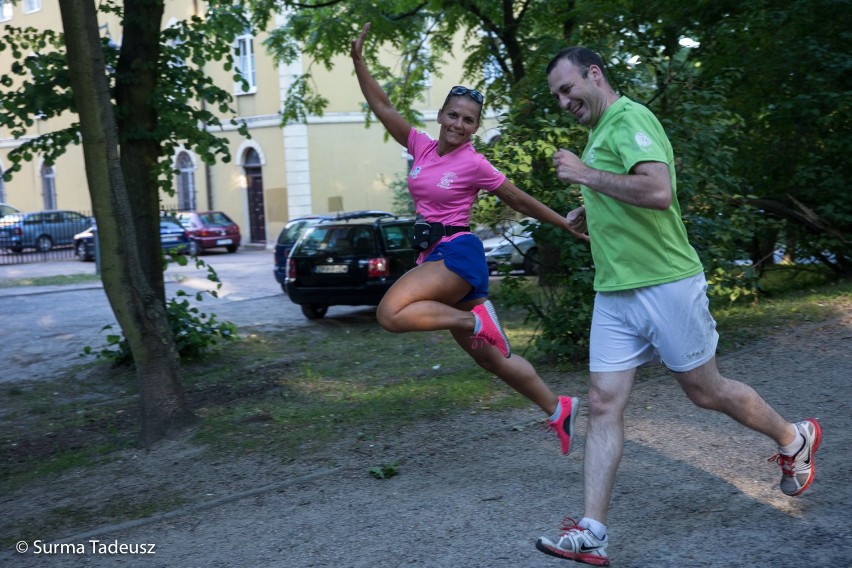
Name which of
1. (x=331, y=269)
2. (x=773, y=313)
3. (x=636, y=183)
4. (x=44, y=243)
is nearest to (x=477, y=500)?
(x=636, y=183)

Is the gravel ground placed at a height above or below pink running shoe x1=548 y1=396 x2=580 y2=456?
below

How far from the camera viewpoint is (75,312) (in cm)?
1700

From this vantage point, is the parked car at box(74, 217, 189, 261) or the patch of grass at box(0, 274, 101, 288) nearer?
the patch of grass at box(0, 274, 101, 288)

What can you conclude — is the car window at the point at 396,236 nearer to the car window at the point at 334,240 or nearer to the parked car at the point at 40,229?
the car window at the point at 334,240

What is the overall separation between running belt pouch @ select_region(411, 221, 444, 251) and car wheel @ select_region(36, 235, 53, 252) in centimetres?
3176

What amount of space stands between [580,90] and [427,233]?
1.42m

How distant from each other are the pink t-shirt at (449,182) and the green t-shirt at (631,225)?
115 centimetres

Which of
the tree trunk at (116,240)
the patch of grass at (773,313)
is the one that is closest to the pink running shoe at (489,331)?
the tree trunk at (116,240)

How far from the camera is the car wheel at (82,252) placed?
31.1m

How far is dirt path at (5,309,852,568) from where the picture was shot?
13.4 ft

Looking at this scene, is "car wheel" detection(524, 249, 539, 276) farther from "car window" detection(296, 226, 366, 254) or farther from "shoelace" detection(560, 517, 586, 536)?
"car window" detection(296, 226, 366, 254)

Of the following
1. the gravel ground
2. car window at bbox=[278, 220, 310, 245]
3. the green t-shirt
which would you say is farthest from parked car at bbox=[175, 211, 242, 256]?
the green t-shirt

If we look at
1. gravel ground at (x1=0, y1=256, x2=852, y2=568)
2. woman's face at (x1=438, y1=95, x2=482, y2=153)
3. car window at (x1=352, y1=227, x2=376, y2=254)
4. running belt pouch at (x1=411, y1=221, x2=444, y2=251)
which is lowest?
gravel ground at (x1=0, y1=256, x2=852, y2=568)

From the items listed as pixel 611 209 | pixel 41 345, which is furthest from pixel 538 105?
pixel 41 345
